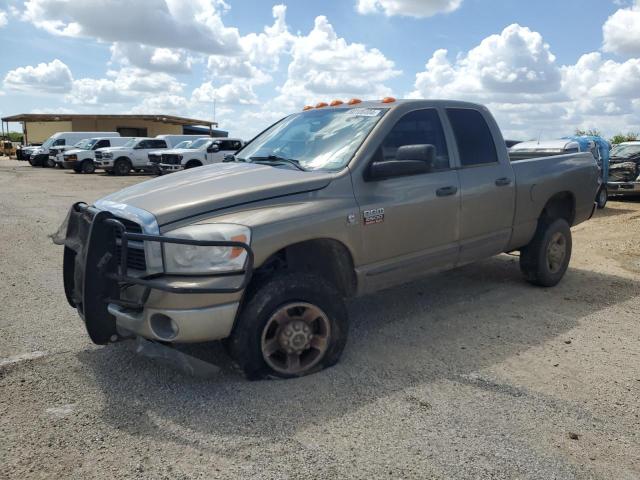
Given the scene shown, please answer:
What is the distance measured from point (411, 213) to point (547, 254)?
2470mm

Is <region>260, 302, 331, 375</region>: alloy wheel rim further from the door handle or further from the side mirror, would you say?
the door handle

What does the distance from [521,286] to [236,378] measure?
12.4 feet

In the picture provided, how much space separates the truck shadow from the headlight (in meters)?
0.86

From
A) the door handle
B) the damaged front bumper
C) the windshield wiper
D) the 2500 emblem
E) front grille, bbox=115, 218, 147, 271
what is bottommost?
the damaged front bumper

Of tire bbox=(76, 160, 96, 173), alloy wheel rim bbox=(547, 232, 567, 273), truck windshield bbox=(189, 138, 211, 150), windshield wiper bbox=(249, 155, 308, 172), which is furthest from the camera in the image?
tire bbox=(76, 160, 96, 173)

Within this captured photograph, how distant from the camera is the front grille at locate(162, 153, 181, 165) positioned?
78.0 ft

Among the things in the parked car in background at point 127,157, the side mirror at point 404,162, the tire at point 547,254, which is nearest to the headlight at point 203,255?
the side mirror at point 404,162

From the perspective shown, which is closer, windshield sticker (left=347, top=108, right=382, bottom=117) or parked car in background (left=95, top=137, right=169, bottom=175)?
windshield sticker (left=347, top=108, right=382, bottom=117)

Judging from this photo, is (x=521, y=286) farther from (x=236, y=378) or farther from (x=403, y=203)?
(x=236, y=378)

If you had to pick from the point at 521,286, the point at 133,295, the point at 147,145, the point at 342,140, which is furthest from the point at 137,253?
the point at 147,145

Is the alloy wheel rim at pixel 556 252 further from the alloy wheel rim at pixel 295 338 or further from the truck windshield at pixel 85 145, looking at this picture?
the truck windshield at pixel 85 145

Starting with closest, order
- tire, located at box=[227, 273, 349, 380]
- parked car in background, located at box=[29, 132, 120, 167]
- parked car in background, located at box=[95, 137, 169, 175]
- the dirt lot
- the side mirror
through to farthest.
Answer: the dirt lot, tire, located at box=[227, 273, 349, 380], the side mirror, parked car in background, located at box=[95, 137, 169, 175], parked car in background, located at box=[29, 132, 120, 167]

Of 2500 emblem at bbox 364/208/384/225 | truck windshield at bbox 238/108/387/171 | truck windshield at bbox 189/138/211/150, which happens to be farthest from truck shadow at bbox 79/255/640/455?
truck windshield at bbox 189/138/211/150

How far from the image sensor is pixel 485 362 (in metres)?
4.20
